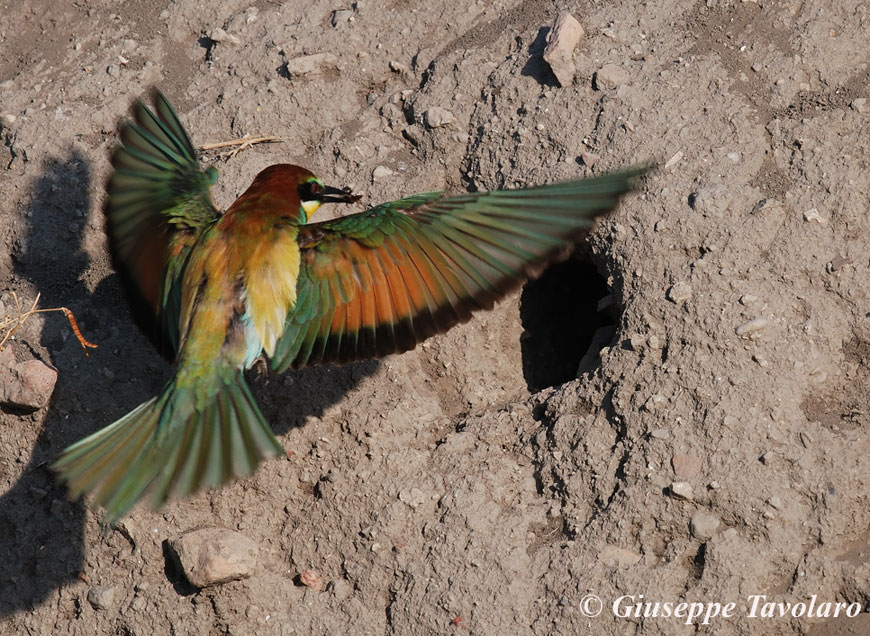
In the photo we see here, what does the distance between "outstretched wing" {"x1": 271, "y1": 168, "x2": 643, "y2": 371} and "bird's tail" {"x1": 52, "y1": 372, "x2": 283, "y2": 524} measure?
0.73ft

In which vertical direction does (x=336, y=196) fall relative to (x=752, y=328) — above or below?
above

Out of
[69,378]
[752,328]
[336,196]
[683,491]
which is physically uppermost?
[336,196]

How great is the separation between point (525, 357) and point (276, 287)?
97cm

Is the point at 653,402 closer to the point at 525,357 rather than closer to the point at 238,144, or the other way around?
the point at 525,357

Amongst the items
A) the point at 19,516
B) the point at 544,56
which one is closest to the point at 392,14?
the point at 544,56

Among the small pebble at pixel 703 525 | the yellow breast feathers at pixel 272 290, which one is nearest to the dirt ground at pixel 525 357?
the small pebble at pixel 703 525

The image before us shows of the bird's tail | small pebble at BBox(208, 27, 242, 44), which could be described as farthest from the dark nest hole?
small pebble at BBox(208, 27, 242, 44)

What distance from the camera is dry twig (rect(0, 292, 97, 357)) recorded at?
Result: 123 inches

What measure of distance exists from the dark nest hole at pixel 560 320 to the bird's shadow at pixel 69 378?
62 cm

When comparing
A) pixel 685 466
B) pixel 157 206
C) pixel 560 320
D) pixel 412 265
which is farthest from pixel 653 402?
pixel 157 206

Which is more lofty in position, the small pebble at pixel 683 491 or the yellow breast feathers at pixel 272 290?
the yellow breast feathers at pixel 272 290

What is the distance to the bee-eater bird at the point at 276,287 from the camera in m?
2.44

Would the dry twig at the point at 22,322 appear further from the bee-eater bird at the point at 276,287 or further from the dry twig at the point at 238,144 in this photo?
the dry twig at the point at 238,144

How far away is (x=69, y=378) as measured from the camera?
121 inches
